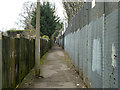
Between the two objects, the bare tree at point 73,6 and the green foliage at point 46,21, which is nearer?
the bare tree at point 73,6

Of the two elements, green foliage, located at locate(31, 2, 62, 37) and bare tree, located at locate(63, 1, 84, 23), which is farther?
green foliage, located at locate(31, 2, 62, 37)

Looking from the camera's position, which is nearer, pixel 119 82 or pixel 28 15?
pixel 119 82

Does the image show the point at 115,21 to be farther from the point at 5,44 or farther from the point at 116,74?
the point at 5,44

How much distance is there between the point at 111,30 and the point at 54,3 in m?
42.0

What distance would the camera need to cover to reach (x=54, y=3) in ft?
146

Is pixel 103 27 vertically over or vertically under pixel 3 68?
over

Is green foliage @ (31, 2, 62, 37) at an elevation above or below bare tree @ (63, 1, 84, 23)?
below

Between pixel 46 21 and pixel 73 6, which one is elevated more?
pixel 73 6

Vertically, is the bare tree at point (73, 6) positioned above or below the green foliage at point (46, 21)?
above

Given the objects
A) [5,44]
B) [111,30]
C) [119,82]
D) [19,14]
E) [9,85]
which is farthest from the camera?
[19,14]

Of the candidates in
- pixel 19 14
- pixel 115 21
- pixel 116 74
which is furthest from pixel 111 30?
pixel 19 14

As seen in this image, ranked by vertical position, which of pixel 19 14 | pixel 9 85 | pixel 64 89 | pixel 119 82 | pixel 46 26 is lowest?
pixel 64 89

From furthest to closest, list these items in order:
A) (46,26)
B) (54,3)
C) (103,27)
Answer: (54,3) < (46,26) < (103,27)

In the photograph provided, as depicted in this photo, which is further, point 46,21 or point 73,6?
point 46,21
